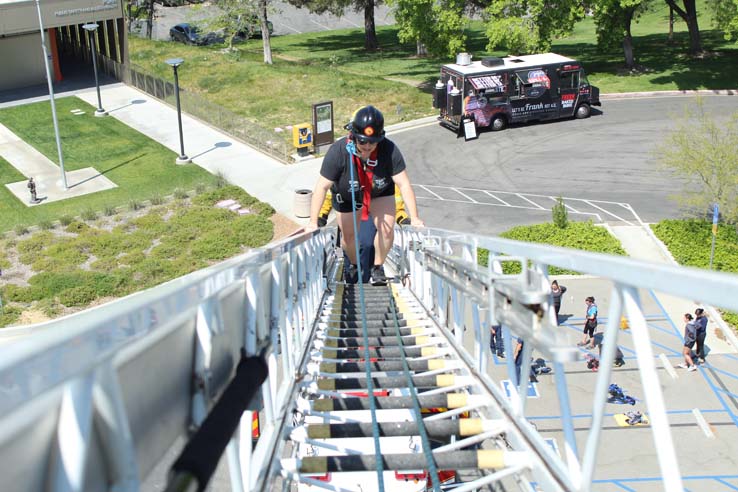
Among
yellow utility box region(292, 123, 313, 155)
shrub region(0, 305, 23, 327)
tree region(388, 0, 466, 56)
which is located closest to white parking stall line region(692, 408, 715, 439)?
shrub region(0, 305, 23, 327)

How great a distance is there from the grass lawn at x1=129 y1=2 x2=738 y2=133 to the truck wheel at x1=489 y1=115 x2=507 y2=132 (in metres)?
3.68

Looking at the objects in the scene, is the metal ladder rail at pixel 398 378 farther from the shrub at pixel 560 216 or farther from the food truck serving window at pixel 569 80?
the food truck serving window at pixel 569 80

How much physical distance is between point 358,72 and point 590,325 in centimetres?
2752

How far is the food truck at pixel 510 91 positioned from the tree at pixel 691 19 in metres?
9.00

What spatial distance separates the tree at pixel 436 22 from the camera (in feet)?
104

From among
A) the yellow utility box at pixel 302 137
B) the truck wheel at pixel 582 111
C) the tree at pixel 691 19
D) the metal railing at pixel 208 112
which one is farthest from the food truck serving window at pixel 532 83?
the tree at pixel 691 19

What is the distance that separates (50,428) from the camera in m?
1.98

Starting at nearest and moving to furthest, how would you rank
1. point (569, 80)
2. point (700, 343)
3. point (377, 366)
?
1. point (377, 366)
2. point (700, 343)
3. point (569, 80)

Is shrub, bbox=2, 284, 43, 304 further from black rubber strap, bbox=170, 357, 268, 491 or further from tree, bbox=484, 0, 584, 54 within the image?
tree, bbox=484, 0, 584, 54

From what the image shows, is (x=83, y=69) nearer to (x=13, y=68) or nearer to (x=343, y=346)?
(x=13, y=68)

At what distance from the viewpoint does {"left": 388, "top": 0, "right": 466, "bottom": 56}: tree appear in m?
31.7

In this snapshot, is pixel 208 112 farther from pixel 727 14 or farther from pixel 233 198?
pixel 727 14

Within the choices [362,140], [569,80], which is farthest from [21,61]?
[362,140]

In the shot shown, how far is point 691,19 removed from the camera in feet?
120
